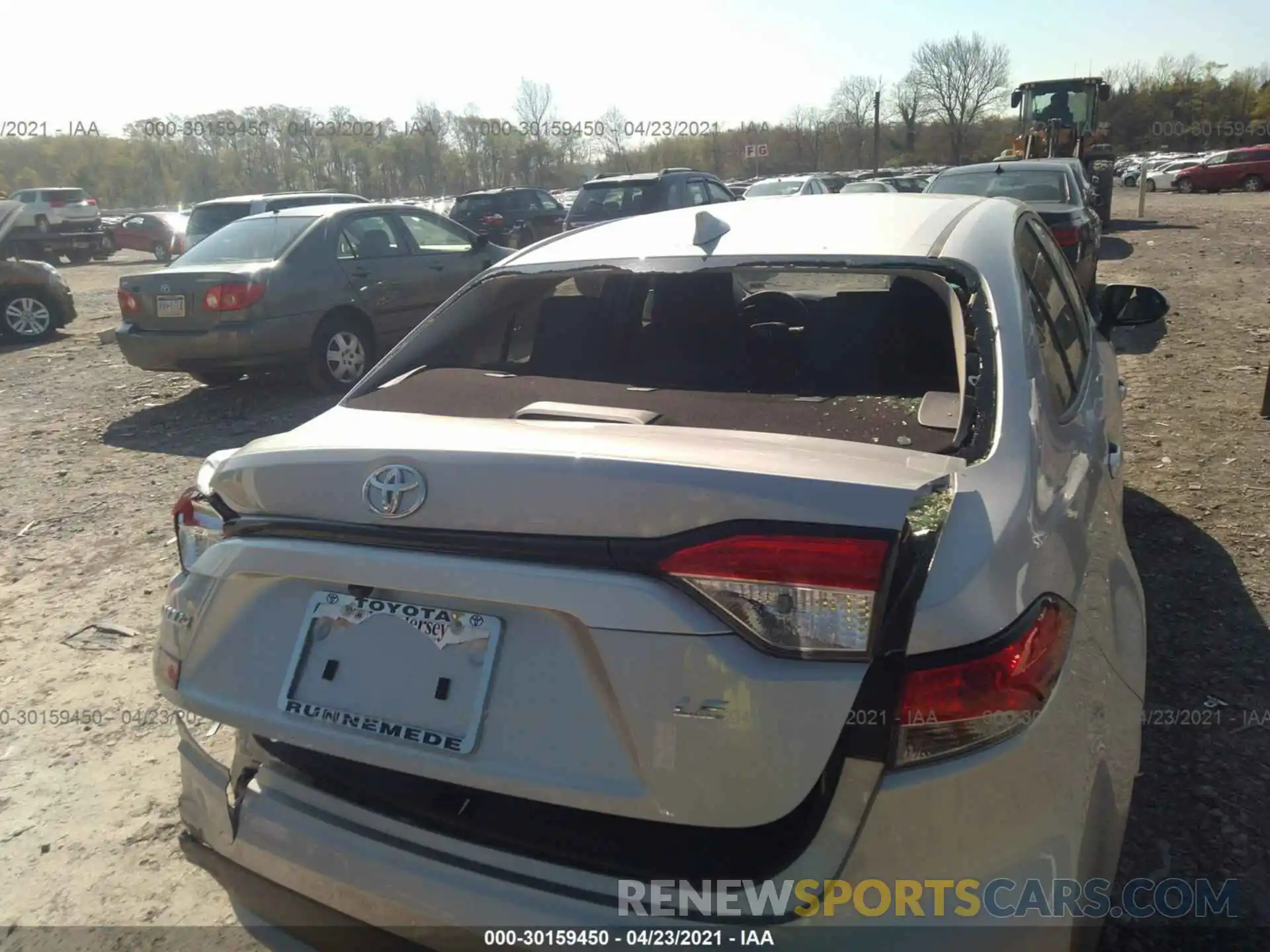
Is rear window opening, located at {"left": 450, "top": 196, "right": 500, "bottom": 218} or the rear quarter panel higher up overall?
rear window opening, located at {"left": 450, "top": 196, "right": 500, "bottom": 218}

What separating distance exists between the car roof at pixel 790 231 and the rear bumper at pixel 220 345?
215 inches

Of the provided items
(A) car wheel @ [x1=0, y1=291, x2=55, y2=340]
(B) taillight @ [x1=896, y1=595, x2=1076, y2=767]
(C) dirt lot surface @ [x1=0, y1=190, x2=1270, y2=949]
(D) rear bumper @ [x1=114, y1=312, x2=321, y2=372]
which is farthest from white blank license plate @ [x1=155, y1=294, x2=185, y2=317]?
(B) taillight @ [x1=896, y1=595, x2=1076, y2=767]

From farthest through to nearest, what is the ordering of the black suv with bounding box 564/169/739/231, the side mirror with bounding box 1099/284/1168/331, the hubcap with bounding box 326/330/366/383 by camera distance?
the black suv with bounding box 564/169/739/231
the hubcap with bounding box 326/330/366/383
the side mirror with bounding box 1099/284/1168/331

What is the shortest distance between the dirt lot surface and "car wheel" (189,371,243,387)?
13 cm

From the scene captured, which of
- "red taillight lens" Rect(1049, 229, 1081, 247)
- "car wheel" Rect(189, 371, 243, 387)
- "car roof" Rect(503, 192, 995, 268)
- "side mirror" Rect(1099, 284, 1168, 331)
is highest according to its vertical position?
"car roof" Rect(503, 192, 995, 268)

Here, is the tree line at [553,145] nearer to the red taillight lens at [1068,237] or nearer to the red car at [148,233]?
the red car at [148,233]

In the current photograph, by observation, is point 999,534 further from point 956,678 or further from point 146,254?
point 146,254

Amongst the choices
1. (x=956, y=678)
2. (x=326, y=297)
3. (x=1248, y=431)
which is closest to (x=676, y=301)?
(x=956, y=678)

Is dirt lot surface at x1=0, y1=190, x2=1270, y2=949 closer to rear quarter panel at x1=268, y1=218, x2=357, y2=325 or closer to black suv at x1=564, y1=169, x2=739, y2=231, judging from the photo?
rear quarter panel at x1=268, y1=218, x2=357, y2=325

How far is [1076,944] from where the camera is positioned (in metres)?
1.54

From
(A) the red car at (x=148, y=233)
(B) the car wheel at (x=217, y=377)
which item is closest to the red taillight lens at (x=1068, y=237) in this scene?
(B) the car wheel at (x=217, y=377)

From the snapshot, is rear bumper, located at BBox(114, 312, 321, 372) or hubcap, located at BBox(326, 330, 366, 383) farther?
hubcap, located at BBox(326, 330, 366, 383)

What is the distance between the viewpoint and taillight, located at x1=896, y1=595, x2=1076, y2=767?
1.40 meters

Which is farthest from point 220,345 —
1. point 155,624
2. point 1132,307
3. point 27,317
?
point 27,317
